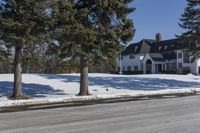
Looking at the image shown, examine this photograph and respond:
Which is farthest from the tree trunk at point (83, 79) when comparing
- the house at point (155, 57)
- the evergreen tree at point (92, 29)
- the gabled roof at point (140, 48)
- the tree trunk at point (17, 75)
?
the gabled roof at point (140, 48)

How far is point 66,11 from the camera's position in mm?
28500

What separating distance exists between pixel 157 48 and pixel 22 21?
3123 inches

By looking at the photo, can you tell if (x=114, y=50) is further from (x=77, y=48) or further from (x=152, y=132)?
(x=152, y=132)

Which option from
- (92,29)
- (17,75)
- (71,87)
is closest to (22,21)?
(17,75)

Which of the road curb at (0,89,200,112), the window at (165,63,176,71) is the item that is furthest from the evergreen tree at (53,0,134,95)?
the window at (165,63,176,71)

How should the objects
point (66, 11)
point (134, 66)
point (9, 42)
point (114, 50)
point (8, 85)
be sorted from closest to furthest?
1. point (9, 42)
2. point (66, 11)
3. point (114, 50)
4. point (8, 85)
5. point (134, 66)

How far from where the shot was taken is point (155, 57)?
327ft

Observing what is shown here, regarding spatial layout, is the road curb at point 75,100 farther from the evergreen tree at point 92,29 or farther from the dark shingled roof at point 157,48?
the dark shingled roof at point 157,48

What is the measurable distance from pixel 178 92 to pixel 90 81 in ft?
26.4

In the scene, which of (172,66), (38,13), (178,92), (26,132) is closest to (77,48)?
(38,13)

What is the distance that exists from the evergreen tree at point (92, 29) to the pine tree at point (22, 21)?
70.2 inches

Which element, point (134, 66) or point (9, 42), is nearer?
point (9, 42)

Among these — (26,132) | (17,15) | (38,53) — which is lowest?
(26,132)

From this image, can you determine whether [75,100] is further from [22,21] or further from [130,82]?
[130,82]
